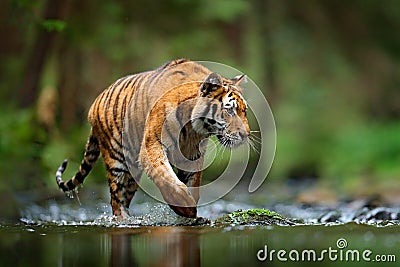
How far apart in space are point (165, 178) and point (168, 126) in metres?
0.54

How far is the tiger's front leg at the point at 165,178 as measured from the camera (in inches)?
266

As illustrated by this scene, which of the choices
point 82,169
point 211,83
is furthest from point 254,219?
point 82,169

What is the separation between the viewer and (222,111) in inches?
274

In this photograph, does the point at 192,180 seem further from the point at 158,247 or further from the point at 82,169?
the point at 158,247

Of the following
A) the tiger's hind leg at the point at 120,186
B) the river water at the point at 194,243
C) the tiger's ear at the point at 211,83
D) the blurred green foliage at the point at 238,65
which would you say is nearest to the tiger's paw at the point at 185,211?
the river water at the point at 194,243

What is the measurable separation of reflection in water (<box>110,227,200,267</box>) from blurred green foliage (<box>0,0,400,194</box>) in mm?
3740

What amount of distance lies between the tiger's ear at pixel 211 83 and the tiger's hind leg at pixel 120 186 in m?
1.43

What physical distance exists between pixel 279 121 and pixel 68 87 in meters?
9.62

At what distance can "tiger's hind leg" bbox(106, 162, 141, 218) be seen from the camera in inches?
314

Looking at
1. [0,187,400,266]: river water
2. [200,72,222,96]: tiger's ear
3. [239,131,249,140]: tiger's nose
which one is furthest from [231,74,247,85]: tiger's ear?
[0,187,400,266]: river water

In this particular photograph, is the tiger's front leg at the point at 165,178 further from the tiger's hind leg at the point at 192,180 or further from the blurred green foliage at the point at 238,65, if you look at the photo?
the blurred green foliage at the point at 238,65

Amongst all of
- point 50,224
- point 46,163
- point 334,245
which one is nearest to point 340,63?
point 46,163

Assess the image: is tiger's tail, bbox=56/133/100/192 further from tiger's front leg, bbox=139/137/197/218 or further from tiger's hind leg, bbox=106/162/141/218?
tiger's front leg, bbox=139/137/197/218

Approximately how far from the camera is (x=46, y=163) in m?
12.0
